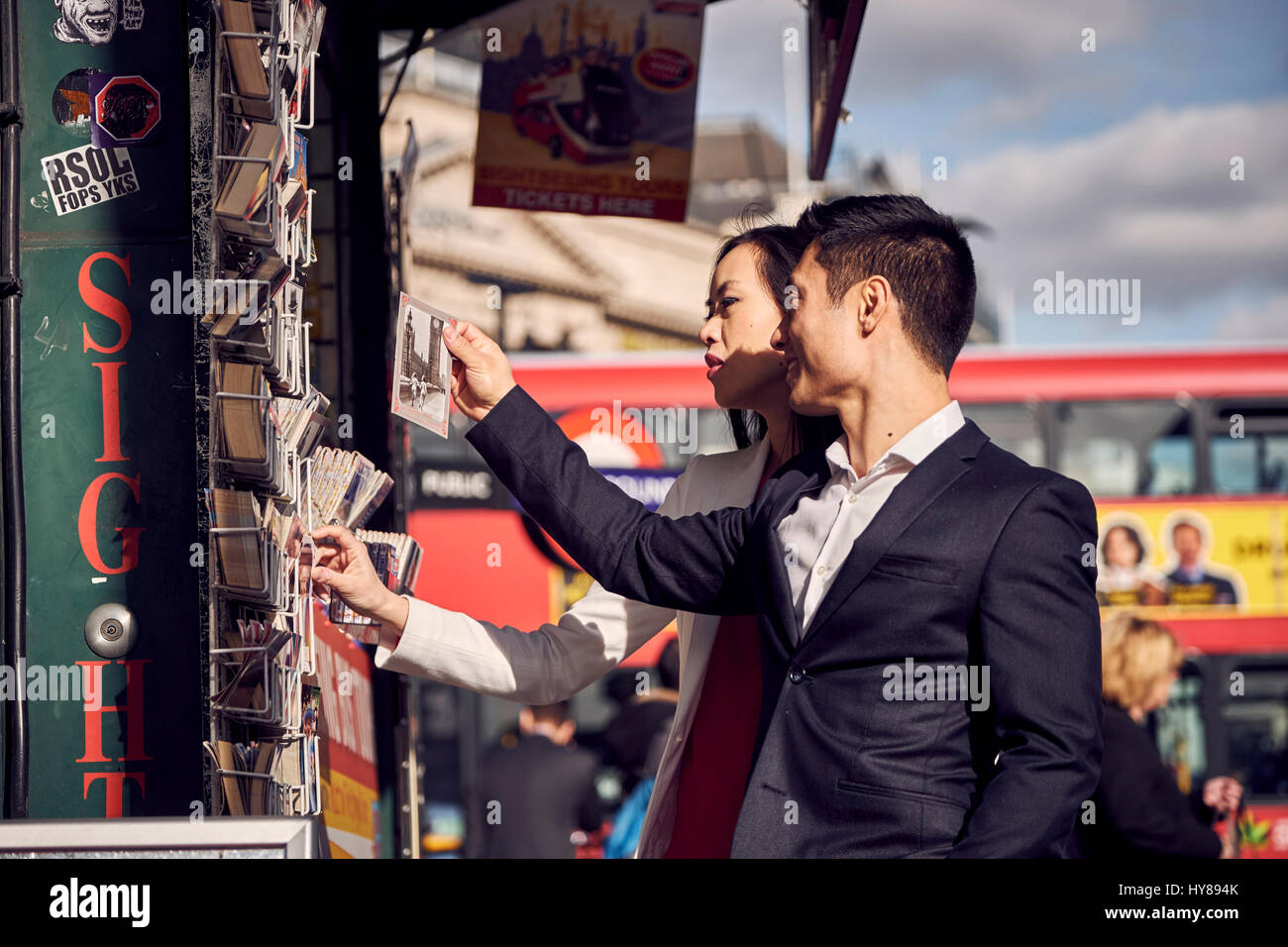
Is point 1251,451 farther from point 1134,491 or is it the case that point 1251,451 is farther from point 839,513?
point 839,513

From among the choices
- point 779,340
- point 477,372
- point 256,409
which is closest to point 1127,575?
point 779,340

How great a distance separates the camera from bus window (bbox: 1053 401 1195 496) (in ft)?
34.2

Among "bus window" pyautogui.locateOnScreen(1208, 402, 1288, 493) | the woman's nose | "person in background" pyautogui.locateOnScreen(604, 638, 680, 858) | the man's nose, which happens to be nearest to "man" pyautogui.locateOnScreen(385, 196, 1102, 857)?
the man's nose

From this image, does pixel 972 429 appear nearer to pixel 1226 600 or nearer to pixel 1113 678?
pixel 1113 678

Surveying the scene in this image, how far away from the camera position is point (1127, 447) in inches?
412

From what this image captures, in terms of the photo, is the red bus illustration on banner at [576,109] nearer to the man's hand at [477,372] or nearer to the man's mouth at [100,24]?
the man's mouth at [100,24]

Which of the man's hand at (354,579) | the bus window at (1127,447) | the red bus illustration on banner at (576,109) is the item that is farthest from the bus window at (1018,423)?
the man's hand at (354,579)

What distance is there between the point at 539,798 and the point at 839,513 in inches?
188

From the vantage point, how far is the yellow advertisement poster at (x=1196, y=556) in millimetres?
10078

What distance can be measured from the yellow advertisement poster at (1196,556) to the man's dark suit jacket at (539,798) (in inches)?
204
